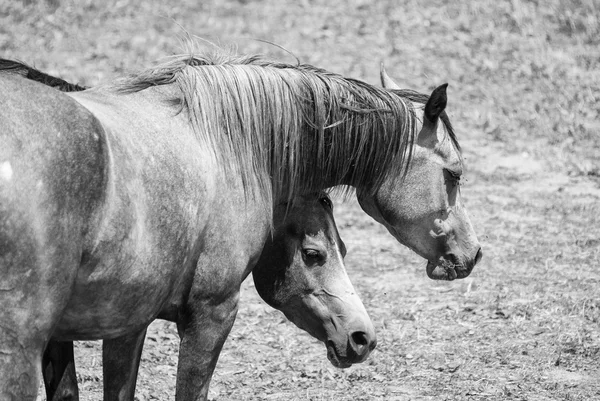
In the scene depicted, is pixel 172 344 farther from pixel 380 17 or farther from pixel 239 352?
pixel 380 17

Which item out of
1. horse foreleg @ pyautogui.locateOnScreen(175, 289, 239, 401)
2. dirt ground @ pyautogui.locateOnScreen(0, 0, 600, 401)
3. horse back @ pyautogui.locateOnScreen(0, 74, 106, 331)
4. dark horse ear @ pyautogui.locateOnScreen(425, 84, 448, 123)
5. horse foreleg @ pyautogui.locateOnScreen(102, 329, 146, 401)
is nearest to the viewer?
horse back @ pyautogui.locateOnScreen(0, 74, 106, 331)

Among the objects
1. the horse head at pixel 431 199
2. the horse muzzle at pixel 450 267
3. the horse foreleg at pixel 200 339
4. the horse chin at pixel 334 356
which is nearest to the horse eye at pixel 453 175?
the horse head at pixel 431 199

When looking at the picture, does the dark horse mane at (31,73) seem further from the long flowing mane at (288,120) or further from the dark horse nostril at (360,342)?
the dark horse nostril at (360,342)

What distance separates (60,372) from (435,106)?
76.5 inches

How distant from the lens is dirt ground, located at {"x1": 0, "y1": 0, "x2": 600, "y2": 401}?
521 cm

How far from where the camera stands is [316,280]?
406cm

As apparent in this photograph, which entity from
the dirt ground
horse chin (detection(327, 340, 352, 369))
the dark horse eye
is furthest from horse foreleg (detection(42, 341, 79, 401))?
the dark horse eye

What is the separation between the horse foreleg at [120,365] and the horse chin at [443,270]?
1364mm

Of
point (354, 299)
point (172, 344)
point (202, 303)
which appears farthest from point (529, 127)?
point (202, 303)

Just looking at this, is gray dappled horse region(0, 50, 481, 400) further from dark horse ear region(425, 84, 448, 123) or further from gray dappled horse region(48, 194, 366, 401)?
gray dappled horse region(48, 194, 366, 401)

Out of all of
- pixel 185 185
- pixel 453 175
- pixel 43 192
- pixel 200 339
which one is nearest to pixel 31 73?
pixel 185 185

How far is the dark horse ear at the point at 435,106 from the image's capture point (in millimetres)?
3979

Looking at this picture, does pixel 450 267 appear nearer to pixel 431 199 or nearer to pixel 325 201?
pixel 431 199

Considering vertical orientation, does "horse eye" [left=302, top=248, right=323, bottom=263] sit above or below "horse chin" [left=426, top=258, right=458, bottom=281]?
above
